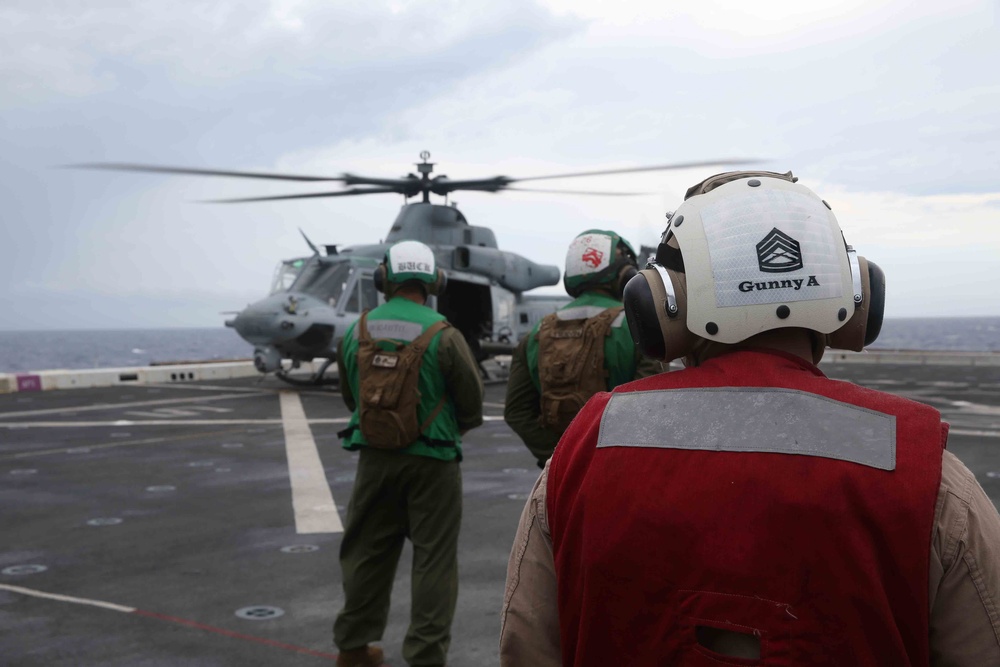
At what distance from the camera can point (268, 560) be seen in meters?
5.79

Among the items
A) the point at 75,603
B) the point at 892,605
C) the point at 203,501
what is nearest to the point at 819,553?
the point at 892,605

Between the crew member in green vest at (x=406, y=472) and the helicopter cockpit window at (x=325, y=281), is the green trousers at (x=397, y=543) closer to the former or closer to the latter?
the crew member in green vest at (x=406, y=472)

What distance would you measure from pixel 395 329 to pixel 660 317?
2750 millimetres

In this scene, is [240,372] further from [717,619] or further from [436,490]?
[717,619]

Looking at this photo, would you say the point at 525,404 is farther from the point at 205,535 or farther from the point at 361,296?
the point at 361,296

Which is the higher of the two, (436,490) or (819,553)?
(819,553)

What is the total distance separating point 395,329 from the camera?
4.25 meters

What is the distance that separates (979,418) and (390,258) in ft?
37.2

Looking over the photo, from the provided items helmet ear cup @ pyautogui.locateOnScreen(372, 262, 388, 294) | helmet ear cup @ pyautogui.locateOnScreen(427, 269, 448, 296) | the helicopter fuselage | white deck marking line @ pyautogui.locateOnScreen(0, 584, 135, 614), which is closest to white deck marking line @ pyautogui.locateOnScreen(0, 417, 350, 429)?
the helicopter fuselage

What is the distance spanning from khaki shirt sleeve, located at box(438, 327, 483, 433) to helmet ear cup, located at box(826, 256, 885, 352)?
2.67 metres

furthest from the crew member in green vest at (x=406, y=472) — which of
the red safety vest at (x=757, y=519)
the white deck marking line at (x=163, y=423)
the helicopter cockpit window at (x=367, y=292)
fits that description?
the helicopter cockpit window at (x=367, y=292)

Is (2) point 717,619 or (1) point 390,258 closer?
(2) point 717,619

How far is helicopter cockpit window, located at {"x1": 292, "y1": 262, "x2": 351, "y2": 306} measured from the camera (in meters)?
16.6

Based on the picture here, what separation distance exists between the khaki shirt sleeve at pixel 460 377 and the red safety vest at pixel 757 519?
9.11 ft
